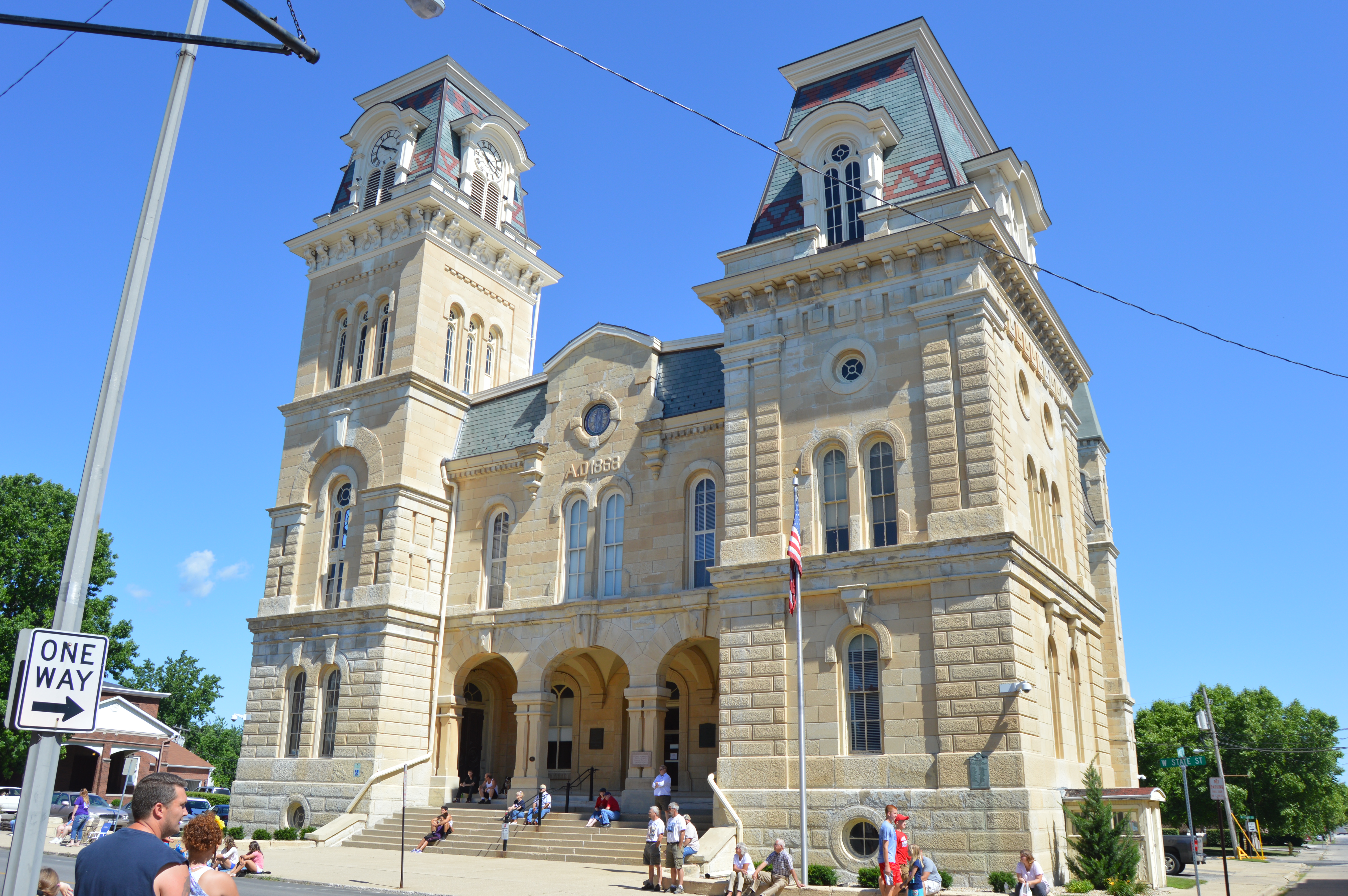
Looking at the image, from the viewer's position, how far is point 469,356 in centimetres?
3697

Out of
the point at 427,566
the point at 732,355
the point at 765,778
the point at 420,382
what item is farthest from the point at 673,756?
the point at 420,382

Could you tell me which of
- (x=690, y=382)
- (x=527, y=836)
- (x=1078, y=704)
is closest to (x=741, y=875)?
(x=527, y=836)

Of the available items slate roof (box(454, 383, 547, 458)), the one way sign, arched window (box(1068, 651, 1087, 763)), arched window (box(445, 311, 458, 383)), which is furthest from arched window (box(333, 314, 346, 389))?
the one way sign

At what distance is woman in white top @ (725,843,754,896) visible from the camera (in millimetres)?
19323

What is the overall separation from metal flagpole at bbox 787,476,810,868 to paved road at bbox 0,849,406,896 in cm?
786

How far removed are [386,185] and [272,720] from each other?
741 inches

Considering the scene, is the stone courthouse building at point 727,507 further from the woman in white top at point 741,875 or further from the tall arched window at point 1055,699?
the woman in white top at point 741,875

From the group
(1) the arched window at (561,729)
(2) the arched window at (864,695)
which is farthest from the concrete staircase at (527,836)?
(2) the arched window at (864,695)

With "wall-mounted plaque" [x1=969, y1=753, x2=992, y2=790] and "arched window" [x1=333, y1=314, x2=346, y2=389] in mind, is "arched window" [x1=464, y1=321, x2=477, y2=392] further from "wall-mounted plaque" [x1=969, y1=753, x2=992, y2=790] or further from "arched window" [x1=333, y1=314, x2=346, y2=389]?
"wall-mounted plaque" [x1=969, y1=753, x2=992, y2=790]

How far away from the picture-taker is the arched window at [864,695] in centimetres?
2259

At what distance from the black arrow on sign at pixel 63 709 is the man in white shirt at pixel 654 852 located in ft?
49.5

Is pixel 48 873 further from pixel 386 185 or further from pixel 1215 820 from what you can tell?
pixel 1215 820

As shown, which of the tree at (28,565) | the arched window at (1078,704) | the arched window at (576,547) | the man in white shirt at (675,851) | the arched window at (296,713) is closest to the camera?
the man in white shirt at (675,851)

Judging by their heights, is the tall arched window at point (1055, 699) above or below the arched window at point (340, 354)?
below
